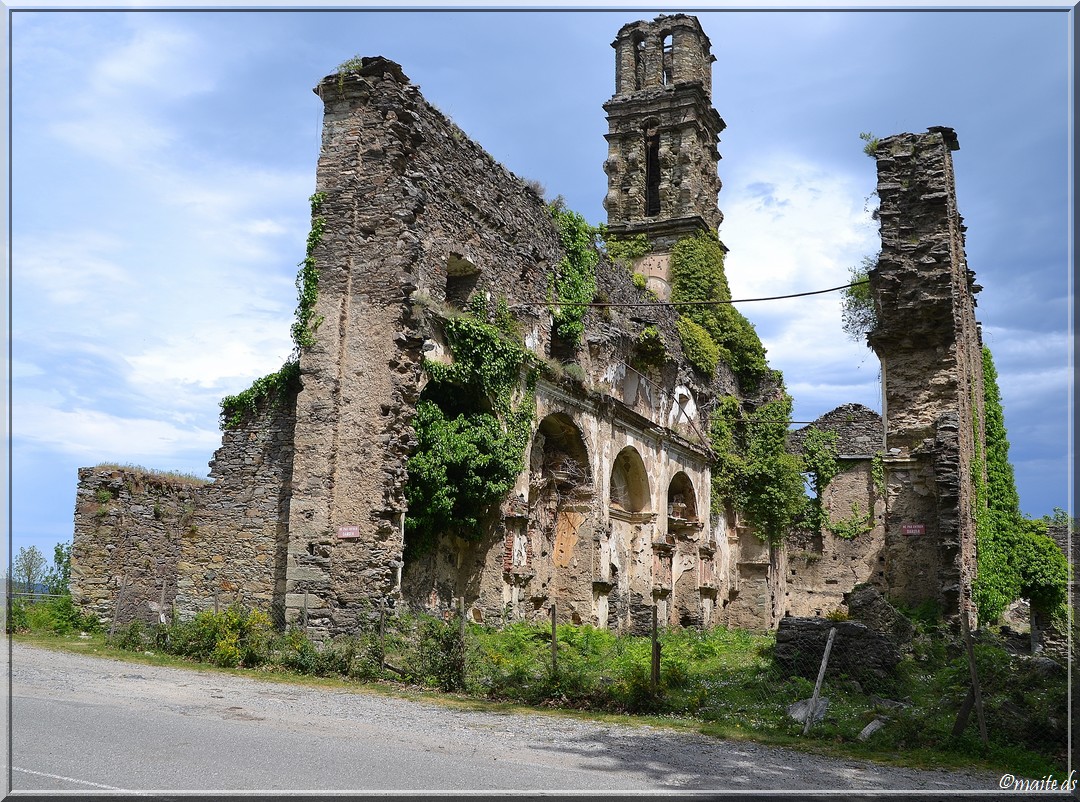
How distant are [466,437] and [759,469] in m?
14.7

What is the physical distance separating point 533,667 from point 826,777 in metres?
5.97

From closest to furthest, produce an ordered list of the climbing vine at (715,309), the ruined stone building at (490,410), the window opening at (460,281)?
1. the ruined stone building at (490,410)
2. the window opening at (460,281)
3. the climbing vine at (715,309)

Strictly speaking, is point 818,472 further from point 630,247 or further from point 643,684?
point 643,684

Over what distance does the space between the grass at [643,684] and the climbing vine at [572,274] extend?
6.85m

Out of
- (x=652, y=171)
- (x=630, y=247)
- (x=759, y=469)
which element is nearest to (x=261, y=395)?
(x=759, y=469)

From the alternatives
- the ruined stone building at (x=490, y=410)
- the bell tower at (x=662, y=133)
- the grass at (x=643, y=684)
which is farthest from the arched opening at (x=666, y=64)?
the grass at (x=643, y=684)

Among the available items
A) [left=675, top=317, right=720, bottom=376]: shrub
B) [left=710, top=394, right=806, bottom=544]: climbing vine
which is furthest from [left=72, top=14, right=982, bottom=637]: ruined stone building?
[left=710, top=394, right=806, bottom=544]: climbing vine

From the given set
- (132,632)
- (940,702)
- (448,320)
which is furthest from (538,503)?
(940,702)

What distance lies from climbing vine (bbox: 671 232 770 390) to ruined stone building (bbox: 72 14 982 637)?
121 cm

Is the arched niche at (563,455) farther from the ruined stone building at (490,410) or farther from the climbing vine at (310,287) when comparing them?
the climbing vine at (310,287)

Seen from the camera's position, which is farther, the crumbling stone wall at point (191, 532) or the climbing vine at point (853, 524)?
the climbing vine at point (853, 524)

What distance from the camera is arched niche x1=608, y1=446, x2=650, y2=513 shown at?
2328 cm

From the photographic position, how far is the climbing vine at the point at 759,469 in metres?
28.0

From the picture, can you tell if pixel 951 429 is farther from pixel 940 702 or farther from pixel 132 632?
pixel 132 632
